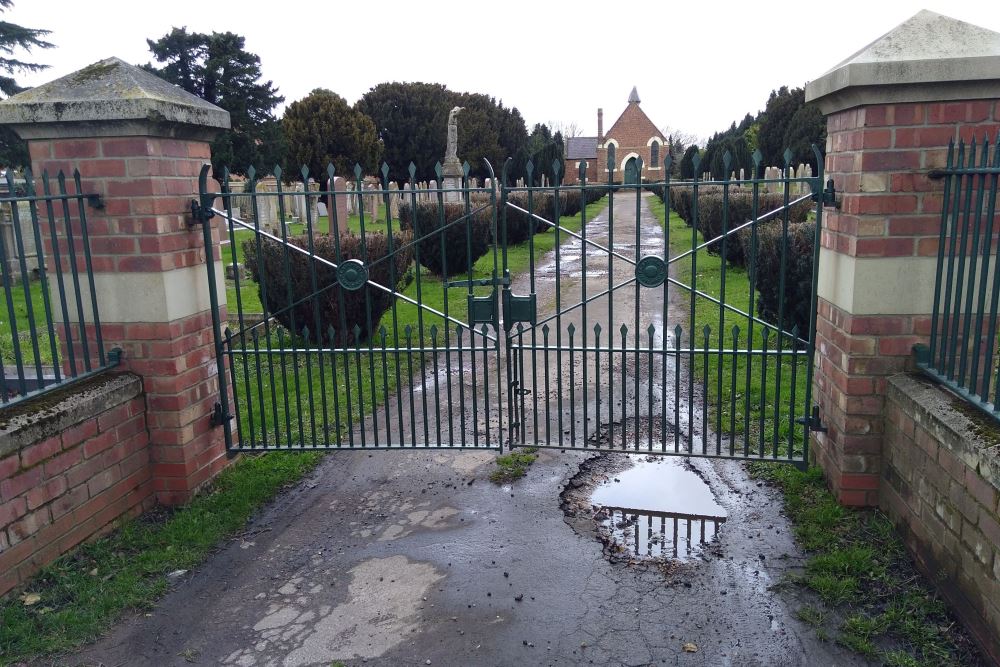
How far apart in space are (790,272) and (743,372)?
3.53 feet

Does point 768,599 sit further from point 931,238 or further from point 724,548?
point 931,238

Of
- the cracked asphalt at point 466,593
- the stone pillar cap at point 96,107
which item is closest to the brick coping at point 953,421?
the cracked asphalt at point 466,593

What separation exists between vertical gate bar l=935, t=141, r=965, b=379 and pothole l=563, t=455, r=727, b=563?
1.37m

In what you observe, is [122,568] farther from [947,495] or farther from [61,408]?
→ [947,495]

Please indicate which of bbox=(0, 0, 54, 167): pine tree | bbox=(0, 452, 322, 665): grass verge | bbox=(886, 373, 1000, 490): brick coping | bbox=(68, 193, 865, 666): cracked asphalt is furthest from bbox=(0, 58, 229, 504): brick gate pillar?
bbox=(0, 0, 54, 167): pine tree

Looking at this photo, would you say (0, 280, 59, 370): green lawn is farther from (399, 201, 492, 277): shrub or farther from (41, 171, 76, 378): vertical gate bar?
(399, 201, 492, 277): shrub

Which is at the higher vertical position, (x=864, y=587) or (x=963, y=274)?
(x=963, y=274)

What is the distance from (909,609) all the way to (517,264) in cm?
1354

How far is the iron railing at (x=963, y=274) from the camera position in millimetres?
2928

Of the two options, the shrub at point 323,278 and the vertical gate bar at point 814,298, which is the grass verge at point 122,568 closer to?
the vertical gate bar at point 814,298

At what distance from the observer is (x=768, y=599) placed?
10.5 feet

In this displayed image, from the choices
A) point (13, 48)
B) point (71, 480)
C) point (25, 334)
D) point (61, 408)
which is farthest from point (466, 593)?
point (13, 48)

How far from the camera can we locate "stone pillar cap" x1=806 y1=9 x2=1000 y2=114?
3.22 m

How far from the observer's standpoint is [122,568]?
353 centimetres
